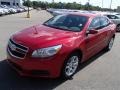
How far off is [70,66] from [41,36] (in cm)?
100

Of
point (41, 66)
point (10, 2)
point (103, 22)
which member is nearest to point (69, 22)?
point (103, 22)

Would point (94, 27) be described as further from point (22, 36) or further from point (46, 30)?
point (22, 36)

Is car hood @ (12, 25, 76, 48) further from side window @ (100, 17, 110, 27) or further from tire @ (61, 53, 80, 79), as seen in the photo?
side window @ (100, 17, 110, 27)

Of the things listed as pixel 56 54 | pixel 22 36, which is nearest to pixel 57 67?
pixel 56 54

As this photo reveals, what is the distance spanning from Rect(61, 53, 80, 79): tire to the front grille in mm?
948

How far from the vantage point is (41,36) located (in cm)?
545

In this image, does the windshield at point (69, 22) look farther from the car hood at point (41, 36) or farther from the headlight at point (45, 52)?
the headlight at point (45, 52)

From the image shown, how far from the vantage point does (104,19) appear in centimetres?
802

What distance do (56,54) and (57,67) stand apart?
1.00ft

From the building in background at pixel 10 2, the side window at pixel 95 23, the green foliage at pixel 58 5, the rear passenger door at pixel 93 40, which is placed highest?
the side window at pixel 95 23

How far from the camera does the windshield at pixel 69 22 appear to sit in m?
6.31

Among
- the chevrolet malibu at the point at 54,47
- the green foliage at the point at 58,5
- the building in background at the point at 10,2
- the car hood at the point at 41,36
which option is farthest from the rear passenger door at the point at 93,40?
the building in background at the point at 10,2

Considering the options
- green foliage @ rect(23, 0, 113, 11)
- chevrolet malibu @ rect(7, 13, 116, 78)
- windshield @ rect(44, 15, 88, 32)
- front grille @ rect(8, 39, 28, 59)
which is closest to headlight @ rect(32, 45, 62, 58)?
chevrolet malibu @ rect(7, 13, 116, 78)

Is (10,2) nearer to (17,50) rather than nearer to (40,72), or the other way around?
(17,50)
